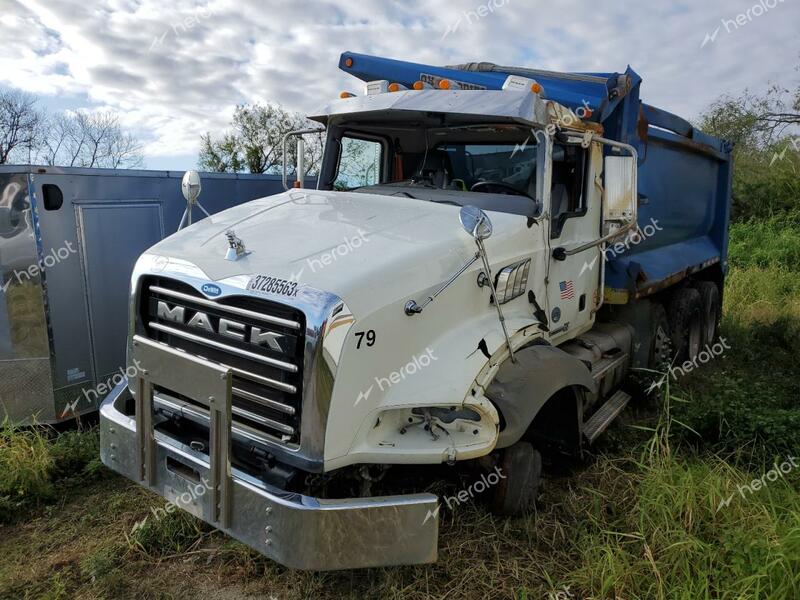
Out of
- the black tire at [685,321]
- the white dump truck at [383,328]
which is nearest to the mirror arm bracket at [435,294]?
A: the white dump truck at [383,328]

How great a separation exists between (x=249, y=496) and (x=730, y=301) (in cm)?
1033

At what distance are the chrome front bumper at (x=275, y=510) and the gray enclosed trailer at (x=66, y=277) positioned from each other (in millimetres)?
2568

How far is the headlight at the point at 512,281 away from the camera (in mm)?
3447

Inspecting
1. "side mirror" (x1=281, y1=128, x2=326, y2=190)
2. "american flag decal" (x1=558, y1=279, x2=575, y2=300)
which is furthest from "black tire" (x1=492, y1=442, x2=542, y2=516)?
"side mirror" (x1=281, y1=128, x2=326, y2=190)

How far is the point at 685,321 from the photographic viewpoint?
6844 millimetres

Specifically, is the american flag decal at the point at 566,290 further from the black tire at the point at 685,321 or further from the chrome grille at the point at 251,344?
the black tire at the point at 685,321

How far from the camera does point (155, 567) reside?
11.0 feet

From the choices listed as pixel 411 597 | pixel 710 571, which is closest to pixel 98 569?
pixel 411 597
